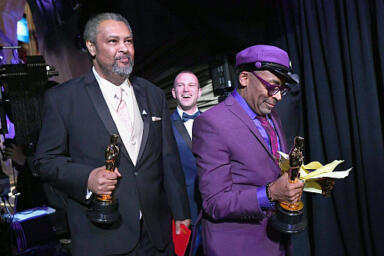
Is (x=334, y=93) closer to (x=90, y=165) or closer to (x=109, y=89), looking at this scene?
(x=109, y=89)

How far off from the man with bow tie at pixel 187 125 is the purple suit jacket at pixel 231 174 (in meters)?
1.13

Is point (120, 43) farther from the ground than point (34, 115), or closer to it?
farther from the ground

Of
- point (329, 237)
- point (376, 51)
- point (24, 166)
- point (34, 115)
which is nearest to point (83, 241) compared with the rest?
point (34, 115)

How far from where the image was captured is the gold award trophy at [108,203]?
50.4 inches

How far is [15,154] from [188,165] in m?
2.44

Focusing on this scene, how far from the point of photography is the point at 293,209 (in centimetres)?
121

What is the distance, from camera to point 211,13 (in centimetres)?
305

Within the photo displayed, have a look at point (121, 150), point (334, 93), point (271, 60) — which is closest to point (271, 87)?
point (271, 60)

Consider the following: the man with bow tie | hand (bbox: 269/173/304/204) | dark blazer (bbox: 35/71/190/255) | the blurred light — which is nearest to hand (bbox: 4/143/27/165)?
the man with bow tie

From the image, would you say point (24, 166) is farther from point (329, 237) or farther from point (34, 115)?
point (329, 237)

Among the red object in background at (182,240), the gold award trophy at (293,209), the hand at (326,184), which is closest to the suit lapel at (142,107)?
the red object in background at (182,240)

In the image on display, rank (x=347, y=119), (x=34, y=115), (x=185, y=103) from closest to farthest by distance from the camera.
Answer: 1. (x=347, y=119)
2. (x=34, y=115)
3. (x=185, y=103)

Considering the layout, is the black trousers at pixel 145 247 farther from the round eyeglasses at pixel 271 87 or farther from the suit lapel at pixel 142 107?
the round eyeglasses at pixel 271 87

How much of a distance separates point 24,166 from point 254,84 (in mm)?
3449
